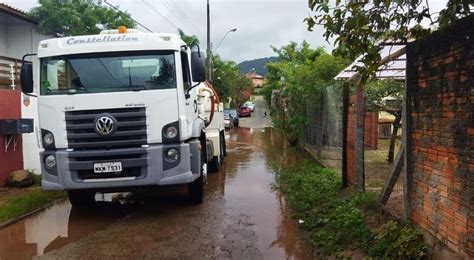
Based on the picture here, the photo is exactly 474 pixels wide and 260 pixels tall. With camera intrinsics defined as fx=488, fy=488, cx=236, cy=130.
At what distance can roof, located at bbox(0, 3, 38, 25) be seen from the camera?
15.8 m

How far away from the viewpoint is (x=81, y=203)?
8648 mm

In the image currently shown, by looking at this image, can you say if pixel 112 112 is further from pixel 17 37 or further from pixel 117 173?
pixel 17 37

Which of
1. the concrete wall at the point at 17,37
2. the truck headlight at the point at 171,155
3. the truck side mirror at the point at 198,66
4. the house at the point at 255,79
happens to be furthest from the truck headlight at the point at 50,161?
the house at the point at 255,79

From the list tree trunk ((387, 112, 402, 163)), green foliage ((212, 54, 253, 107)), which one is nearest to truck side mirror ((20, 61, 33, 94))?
tree trunk ((387, 112, 402, 163))

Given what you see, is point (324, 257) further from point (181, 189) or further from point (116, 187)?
point (181, 189)

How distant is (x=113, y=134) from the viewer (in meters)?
7.14

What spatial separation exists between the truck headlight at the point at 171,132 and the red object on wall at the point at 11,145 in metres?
4.64

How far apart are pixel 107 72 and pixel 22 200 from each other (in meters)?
3.07

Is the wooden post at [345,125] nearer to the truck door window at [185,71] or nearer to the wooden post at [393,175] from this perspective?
the wooden post at [393,175]

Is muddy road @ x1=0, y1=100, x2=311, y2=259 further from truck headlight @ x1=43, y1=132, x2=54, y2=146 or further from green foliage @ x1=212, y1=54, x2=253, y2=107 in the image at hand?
green foliage @ x1=212, y1=54, x2=253, y2=107

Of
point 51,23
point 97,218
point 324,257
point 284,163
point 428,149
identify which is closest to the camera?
point 428,149

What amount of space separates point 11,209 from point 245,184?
482 centimetres

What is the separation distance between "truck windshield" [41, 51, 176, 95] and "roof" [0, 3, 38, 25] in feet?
32.2

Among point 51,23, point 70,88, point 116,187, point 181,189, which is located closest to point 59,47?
point 70,88
